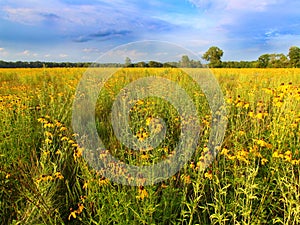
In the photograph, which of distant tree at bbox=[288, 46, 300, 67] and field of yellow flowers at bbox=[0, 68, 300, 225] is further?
distant tree at bbox=[288, 46, 300, 67]

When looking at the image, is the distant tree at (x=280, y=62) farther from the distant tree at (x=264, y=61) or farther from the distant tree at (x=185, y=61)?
the distant tree at (x=185, y=61)

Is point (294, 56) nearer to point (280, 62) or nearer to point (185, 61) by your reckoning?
point (280, 62)

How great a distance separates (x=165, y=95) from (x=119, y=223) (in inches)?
122

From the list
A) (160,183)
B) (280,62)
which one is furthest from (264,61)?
(160,183)

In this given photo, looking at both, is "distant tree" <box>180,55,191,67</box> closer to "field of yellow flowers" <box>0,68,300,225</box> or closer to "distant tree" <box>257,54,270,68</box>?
"field of yellow flowers" <box>0,68,300,225</box>

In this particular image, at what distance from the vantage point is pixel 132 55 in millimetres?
4574

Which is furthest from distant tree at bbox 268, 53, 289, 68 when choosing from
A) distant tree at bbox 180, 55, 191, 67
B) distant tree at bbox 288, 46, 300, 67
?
distant tree at bbox 180, 55, 191, 67

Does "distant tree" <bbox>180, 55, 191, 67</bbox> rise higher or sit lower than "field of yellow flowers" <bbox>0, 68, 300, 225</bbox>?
higher

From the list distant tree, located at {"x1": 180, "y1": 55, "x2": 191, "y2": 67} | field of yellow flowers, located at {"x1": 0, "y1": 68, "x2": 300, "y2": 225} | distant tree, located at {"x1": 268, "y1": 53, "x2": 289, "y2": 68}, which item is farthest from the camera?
distant tree, located at {"x1": 268, "y1": 53, "x2": 289, "y2": 68}

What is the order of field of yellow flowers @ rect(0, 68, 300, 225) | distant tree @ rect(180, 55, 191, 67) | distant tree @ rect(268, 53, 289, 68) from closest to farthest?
field of yellow flowers @ rect(0, 68, 300, 225) → distant tree @ rect(180, 55, 191, 67) → distant tree @ rect(268, 53, 289, 68)

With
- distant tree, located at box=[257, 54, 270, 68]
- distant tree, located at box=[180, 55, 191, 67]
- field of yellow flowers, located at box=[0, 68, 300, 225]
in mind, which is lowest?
field of yellow flowers, located at box=[0, 68, 300, 225]

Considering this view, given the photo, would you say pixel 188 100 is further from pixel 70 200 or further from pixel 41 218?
pixel 41 218

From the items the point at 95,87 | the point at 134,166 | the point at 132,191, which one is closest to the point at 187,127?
the point at 134,166

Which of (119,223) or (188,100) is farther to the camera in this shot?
(188,100)
